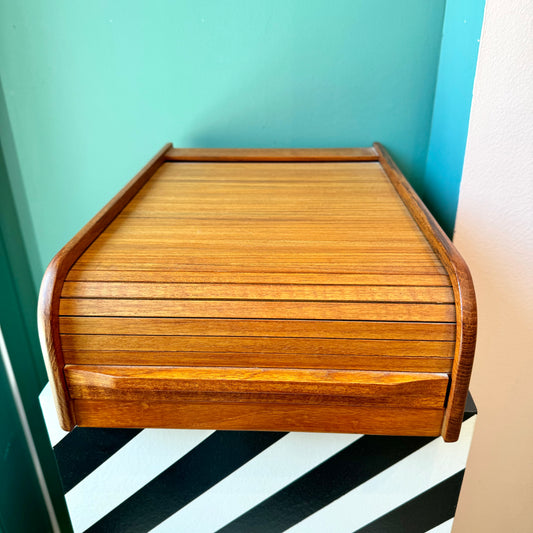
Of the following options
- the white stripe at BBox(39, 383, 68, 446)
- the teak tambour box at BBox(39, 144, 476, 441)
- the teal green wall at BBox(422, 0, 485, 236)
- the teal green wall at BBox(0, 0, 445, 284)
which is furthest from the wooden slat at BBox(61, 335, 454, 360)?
the teal green wall at BBox(0, 0, 445, 284)

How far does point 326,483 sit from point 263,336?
263 millimetres

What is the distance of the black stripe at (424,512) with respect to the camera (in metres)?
0.65

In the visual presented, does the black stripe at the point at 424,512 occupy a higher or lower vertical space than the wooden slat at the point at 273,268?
lower

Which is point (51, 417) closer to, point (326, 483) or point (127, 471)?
point (127, 471)

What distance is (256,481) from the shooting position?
66 centimetres

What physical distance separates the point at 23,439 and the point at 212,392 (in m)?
0.95

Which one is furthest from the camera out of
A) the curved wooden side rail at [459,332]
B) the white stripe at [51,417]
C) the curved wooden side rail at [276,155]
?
the curved wooden side rail at [276,155]

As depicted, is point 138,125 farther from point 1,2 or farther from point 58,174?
point 1,2

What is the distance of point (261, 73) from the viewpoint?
40.6 inches

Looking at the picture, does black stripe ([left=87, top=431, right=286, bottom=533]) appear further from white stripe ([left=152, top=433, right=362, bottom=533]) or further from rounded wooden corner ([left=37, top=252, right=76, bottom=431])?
rounded wooden corner ([left=37, top=252, right=76, bottom=431])

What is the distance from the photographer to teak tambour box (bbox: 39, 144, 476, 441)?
526 millimetres

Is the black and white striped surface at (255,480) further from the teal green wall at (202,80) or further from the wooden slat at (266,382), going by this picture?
the teal green wall at (202,80)

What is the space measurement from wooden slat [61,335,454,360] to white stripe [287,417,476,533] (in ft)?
0.51

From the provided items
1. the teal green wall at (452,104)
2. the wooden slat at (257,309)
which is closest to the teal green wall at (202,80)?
the teal green wall at (452,104)
